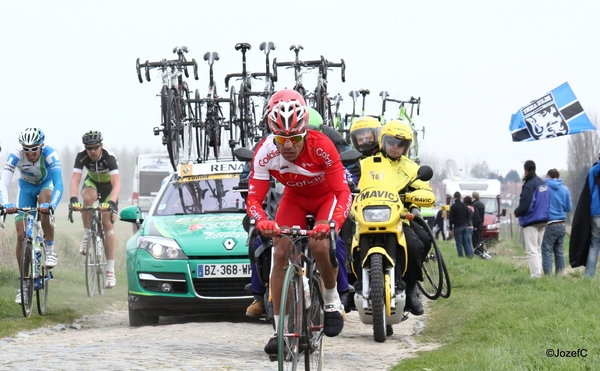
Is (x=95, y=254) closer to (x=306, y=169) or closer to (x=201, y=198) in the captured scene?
(x=201, y=198)

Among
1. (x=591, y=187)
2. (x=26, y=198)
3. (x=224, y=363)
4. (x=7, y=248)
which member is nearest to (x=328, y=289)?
(x=224, y=363)

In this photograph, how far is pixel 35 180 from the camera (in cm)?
1182

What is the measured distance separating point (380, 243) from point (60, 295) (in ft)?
21.8

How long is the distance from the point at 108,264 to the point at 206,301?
13.9 ft

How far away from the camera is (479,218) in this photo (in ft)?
94.9

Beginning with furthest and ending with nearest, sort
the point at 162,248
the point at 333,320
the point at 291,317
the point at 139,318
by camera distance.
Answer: the point at 139,318
the point at 162,248
the point at 333,320
the point at 291,317

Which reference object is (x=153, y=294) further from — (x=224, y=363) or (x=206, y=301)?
(x=224, y=363)

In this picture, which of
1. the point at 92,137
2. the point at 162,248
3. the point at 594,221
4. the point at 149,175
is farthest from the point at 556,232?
the point at 149,175

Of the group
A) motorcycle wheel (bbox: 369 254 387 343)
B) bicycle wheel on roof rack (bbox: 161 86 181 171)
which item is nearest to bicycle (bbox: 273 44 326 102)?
bicycle wheel on roof rack (bbox: 161 86 181 171)

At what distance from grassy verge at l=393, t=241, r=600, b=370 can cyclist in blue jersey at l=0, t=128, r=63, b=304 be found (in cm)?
448

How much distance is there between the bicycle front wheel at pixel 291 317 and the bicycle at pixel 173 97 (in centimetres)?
1014

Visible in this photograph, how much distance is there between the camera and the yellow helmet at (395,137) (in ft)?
32.2

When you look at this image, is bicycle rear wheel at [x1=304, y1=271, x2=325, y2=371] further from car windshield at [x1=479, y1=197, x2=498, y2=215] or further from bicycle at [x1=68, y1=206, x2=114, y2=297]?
car windshield at [x1=479, y1=197, x2=498, y2=215]

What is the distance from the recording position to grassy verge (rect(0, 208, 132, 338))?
35.9 ft
